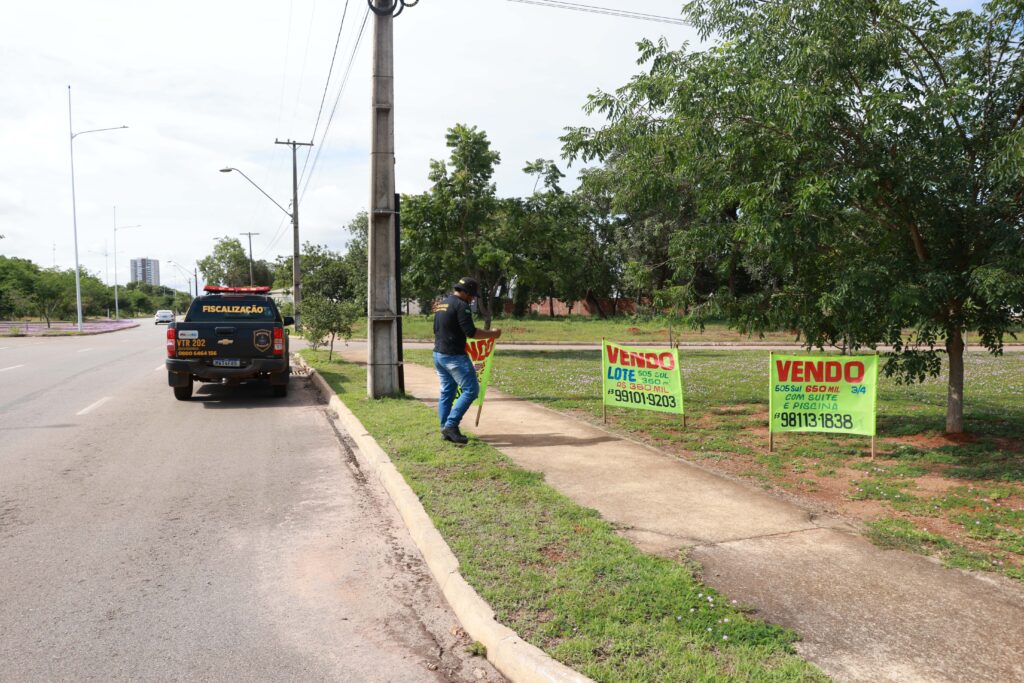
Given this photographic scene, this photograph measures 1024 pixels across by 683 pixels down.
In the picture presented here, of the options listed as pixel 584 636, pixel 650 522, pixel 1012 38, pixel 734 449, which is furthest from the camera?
pixel 734 449

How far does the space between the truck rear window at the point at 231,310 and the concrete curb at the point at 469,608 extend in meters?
7.39

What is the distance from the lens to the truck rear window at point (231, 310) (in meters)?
13.0

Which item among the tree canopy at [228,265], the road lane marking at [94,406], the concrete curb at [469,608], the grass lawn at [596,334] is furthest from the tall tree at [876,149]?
the tree canopy at [228,265]

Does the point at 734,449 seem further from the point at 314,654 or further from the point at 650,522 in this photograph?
the point at 314,654

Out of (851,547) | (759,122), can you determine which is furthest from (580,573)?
(759,122)

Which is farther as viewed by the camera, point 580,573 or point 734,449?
point 734,449

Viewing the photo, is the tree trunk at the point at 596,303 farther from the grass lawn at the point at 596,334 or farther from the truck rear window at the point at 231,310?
the truck rear window at the point at 231,310

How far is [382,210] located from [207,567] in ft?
25.2

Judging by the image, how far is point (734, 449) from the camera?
7973mm

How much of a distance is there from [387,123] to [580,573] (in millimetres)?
9113

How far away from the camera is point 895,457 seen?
750 cm

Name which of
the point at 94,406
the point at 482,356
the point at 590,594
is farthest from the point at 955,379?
the point at 94,406

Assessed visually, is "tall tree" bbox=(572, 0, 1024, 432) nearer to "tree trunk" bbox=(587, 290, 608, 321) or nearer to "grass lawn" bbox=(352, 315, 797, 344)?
"grass lawn" bbox=(352, 315, 797, 344)

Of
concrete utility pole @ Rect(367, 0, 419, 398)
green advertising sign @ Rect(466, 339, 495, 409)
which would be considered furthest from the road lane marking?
green advertising sign @ Rect(466, 339, 495, 409)
